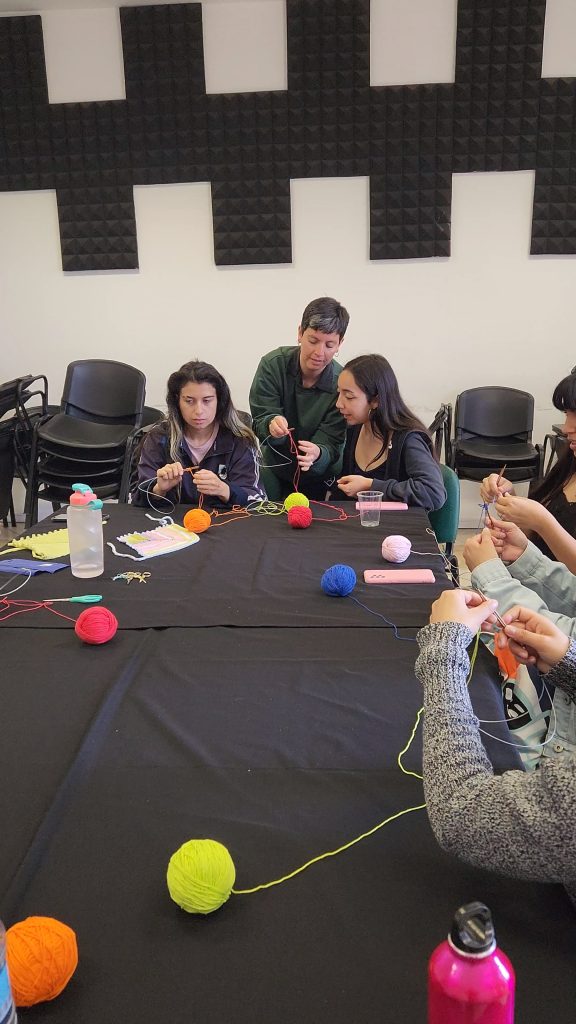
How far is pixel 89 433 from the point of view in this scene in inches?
151

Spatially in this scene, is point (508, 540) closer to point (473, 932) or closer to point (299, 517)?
point (299, 517)

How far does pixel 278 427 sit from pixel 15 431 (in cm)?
184

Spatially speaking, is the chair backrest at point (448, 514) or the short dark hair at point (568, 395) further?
the chair backrest at point (448, 514)

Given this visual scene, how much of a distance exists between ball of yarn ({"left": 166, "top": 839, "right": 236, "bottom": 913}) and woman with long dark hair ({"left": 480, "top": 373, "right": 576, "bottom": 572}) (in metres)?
1.26

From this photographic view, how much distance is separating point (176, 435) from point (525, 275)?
2647mm

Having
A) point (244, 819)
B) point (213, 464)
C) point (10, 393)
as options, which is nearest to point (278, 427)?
point (213, 464)

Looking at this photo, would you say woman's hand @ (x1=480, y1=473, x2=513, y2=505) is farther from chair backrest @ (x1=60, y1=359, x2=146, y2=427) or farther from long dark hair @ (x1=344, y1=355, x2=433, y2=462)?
chair backrest @ (x1=60, y1=359, x2=146, y2=427)

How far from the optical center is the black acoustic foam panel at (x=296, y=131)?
3967 mm

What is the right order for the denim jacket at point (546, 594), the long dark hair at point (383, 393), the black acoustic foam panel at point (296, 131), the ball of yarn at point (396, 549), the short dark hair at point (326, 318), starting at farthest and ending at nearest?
the black acoustic foam panel at point (296, 131) < the short dark hair at point (326, 318) < the long dark hair at point (383, 393) < the ball of yarn at point (396, 549) < the denim jacket at point (546, 594)

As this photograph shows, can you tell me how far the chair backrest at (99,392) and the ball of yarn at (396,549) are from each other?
2.37 m

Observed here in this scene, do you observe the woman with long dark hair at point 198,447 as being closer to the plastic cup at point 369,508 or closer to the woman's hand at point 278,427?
the woman's hand at point 278,427

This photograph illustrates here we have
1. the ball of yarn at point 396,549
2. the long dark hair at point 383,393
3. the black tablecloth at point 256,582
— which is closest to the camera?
the black tablecloth at point 256,582

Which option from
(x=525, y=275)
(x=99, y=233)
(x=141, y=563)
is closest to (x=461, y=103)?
(x=525, y=275)

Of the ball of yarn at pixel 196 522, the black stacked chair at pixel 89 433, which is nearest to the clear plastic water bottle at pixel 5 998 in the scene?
the ball of yarn at pixel 196 522
